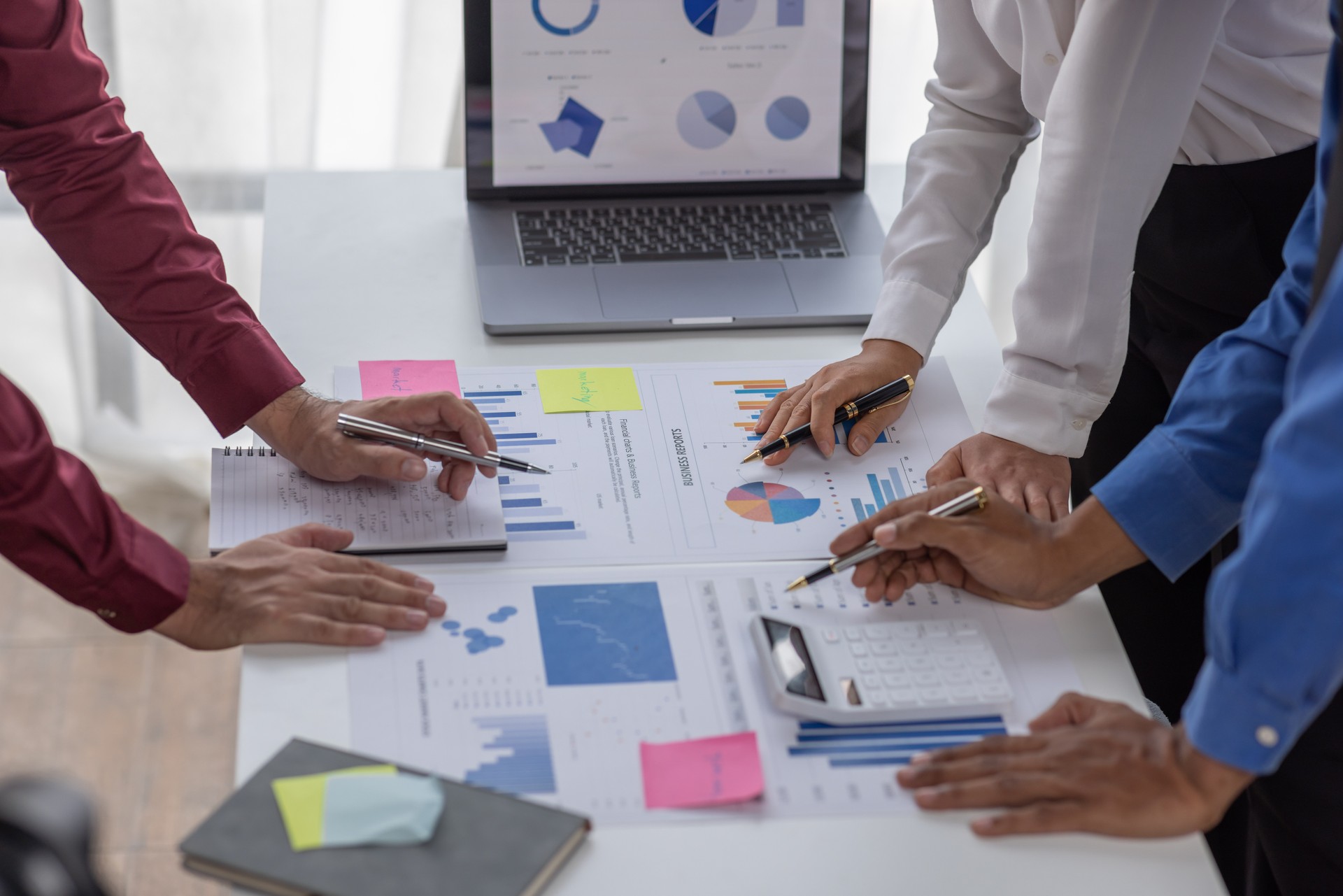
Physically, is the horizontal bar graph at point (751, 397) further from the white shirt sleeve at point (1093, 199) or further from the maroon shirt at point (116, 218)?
the maroon shirt at point (116, 218)

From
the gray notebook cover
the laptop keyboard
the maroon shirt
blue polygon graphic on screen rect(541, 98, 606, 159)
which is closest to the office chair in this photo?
the gray notebook cover

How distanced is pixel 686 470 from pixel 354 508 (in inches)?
11.9

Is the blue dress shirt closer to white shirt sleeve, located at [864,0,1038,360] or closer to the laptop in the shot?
white shirt sleeve, located at [864,0,1038,360]

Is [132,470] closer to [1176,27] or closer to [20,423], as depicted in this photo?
[20,423]

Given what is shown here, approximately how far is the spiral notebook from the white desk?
14 centimetres

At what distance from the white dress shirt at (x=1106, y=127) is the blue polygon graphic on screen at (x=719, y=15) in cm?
29

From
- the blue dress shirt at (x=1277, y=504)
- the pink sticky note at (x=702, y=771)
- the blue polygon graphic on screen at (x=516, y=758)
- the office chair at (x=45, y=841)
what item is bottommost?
the pink sticky note at (x=702, y=771)

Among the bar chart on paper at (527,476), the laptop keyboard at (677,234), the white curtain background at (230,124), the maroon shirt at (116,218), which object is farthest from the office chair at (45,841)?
the white curtain background at (230,124)

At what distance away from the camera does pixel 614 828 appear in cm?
90

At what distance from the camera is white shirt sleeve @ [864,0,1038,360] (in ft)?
4.50

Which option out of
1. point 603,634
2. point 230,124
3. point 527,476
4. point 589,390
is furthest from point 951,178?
point 230,124

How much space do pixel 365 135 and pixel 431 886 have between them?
181 centimetres

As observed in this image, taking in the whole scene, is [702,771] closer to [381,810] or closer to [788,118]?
[381,810]

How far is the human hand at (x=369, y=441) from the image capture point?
46.1 inches
